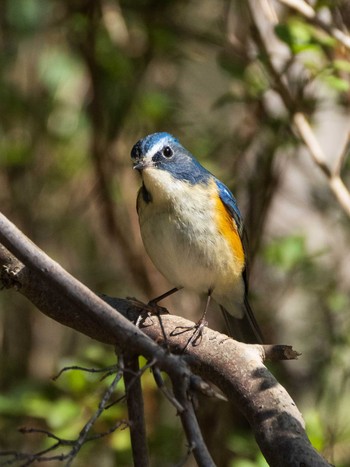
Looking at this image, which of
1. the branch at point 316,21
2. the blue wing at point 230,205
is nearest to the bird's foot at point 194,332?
the blue wing at point 230,205

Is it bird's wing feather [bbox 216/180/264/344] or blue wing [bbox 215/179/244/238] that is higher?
blue wing [bbox 215/179/244/238]

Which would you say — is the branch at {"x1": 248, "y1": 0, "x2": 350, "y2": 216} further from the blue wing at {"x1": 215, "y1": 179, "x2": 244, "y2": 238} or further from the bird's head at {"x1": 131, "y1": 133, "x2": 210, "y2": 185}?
the bird's head at {"x1": 131, "y1": 133, "x2": 210, "y2": 185}

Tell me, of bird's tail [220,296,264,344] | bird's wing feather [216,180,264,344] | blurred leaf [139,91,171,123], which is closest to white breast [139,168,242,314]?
bird's wing feather [216,180,264,344]

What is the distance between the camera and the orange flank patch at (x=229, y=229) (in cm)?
417

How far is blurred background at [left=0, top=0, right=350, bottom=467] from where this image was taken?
17.0 ft

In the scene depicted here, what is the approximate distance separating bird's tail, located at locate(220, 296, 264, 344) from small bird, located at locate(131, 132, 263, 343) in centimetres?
36

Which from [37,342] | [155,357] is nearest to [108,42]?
[37,342]

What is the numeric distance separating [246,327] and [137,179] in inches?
74.7

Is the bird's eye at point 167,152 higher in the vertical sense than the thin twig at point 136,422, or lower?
higher

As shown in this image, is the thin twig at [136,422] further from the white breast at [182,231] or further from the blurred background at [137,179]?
the blurred background at [137,179]

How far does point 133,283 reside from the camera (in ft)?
19.9

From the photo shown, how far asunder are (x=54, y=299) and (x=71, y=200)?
360 cm

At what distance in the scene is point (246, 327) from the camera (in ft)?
15.6

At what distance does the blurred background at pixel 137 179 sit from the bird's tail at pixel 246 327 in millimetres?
456
